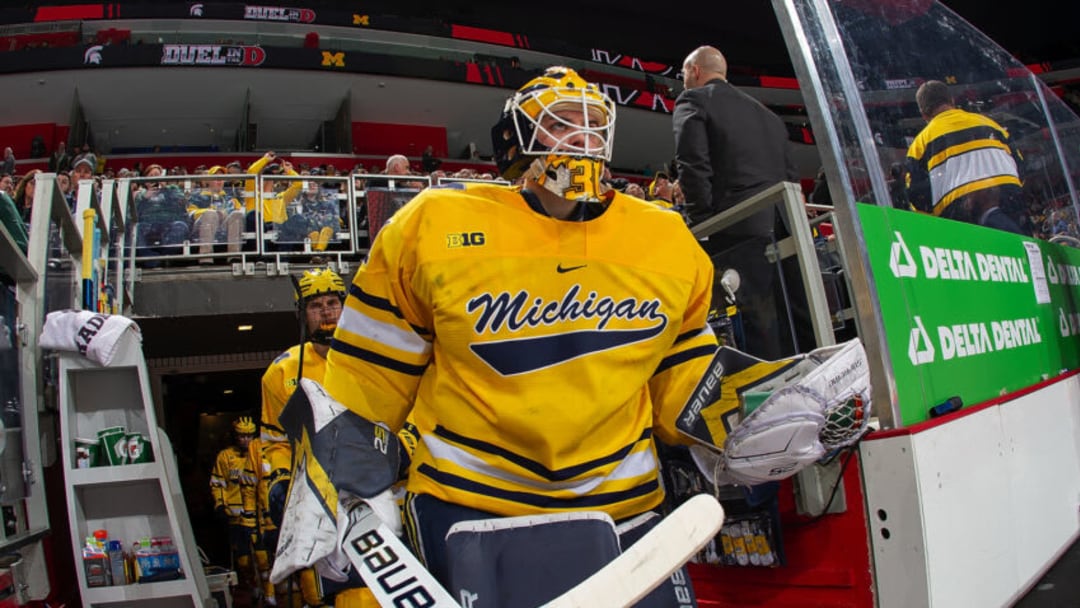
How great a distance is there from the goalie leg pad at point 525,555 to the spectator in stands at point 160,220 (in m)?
6.79

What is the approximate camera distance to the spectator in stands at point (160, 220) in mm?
7336

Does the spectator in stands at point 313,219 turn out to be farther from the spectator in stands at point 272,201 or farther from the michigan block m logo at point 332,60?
the michigan block m logo at point 332,60

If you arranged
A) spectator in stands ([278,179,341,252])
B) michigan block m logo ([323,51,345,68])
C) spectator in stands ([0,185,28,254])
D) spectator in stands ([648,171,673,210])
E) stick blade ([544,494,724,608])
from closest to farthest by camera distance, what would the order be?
stick blade ([544,494,724,608]) → spectator in stands ([0,185,28,254]) → spectator in stands ([648,171,673,210]) → spectator in stands ([278,179,341,252]) → michigan block m logo ([323,51,345,68])

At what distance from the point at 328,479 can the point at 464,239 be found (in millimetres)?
554

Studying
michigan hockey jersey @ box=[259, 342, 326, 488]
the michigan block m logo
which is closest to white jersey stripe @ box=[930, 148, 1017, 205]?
michigan hockey jersey @ box=[259, 342, 326, 488]

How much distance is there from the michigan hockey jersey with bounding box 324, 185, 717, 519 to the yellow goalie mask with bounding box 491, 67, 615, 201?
8 centimetres

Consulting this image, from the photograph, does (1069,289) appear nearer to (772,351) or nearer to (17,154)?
(772,351)

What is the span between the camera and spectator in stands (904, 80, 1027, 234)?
8.76ft

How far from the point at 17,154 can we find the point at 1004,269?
19.8m

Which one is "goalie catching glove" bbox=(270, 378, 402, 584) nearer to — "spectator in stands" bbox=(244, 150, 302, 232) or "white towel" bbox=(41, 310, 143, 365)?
"white towel" bbox=(41, 310, 143, 365)

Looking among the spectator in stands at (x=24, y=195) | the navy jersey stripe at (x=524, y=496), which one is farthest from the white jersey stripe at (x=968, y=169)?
the spectator in stands at (x=24, y=195)

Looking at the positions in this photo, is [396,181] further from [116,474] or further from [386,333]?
[386,333]

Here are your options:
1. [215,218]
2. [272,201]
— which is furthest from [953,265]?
[215,218]

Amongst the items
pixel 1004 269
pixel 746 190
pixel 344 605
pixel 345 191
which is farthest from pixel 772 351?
pixel 345 191
